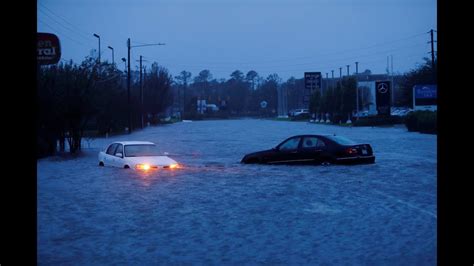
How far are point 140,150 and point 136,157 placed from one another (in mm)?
855

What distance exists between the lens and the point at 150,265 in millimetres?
8477

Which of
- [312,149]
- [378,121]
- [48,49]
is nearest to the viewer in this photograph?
[48,49]

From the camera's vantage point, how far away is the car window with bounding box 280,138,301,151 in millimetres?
23552

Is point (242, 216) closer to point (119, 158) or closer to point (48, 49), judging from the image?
point (48, 49)

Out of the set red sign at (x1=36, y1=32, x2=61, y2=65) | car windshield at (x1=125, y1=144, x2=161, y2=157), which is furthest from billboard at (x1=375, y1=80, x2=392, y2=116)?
red sign at (x1=36, y1=32, x2=61, y2=65)

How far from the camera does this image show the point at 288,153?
23406 millimetres

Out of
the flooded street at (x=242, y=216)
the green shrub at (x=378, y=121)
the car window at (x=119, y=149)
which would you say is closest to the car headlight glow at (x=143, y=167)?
the flooded street at (x=242, y=216)

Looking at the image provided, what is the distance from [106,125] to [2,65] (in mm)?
51160

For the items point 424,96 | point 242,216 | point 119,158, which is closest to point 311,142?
point 119,158

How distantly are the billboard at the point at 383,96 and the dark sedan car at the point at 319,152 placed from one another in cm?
4927

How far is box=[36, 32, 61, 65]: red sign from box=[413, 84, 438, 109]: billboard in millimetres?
50689

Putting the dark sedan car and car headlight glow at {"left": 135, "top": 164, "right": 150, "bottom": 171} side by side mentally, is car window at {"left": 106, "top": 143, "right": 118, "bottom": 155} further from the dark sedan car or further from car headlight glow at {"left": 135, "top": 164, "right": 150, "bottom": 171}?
the dark sedan car

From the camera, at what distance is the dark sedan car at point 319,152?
22531mm

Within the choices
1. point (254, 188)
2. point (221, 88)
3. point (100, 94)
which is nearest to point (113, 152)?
point (254, 188)
